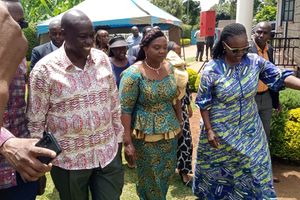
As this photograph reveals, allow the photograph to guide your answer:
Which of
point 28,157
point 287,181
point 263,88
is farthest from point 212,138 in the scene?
point 28,157

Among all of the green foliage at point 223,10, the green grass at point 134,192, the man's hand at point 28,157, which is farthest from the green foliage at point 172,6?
the man's hand at point 28,157

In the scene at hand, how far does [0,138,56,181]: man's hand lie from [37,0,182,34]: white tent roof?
8.18 meters

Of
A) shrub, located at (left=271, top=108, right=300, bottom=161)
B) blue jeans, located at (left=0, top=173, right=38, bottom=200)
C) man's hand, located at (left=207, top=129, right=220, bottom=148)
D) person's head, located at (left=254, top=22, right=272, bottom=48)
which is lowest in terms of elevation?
shrub, located at (left=271, top=108, right=300, bottom=161)

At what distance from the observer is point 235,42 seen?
3141mm

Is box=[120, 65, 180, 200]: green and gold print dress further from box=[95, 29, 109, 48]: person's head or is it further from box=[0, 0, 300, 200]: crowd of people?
box=[95, 29, 109, 48]: person's head

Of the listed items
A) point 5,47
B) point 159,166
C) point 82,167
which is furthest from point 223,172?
point 5,47

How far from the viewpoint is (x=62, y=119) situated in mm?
2484

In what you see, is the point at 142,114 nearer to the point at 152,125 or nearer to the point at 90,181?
the point at 152,125

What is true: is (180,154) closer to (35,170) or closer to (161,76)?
(161,76)

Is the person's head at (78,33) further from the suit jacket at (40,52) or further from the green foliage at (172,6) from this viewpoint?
the green foliage at (172,6)

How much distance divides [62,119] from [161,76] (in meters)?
1.09

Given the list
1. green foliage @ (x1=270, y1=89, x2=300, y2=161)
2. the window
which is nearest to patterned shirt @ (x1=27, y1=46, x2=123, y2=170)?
green foliage @ (x1=270, y1=89, x2=300, y2=161)

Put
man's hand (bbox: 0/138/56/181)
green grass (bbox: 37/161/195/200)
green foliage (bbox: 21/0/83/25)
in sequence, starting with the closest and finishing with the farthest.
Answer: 1. man's hand (bbox: 0/138/56/181)
2. green grass (bbox: 37/161/195/200)
3. green foliage (bbox: 21/0/83/25)

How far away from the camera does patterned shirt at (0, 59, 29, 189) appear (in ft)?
6.91
